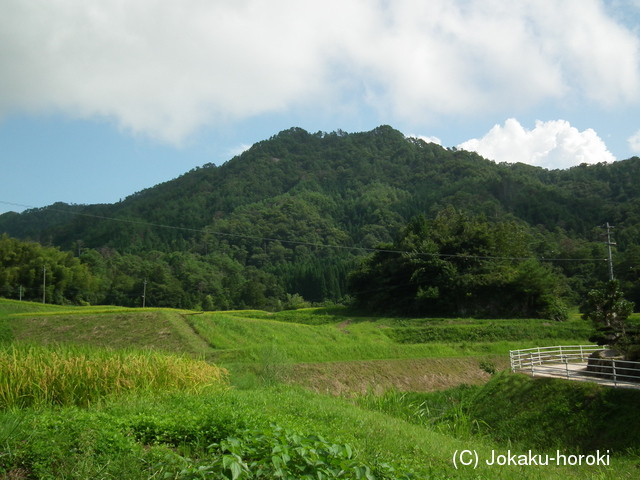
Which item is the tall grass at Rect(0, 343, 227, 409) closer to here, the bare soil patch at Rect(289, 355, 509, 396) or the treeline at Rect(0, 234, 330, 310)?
the bare soil patch at Rect(289, 355, 509, 396)

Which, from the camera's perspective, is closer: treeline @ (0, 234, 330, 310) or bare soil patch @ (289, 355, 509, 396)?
bare soil patch @ (289, 355, 509, 396)

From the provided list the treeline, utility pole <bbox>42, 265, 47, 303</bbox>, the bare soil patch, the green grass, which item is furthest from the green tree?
utility pole <bbox>42, 265, 47, 303</bbox>

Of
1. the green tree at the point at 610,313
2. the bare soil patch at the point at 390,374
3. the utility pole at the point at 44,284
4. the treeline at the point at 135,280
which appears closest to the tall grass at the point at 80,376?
the bare soil patch at the point at 390,374

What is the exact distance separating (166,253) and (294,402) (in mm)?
94293

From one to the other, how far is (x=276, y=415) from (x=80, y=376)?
4.39m

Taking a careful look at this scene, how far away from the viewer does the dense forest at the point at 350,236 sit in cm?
4991

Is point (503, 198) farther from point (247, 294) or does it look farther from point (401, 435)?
point (401, 435)

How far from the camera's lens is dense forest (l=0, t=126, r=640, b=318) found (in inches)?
1965

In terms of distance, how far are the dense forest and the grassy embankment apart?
41.0ft

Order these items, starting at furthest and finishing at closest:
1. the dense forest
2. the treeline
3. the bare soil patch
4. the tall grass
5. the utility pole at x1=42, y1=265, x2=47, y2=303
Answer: the treeline → the utility pole at x1=42, y1=265, x2=47, y2=303 → the dense forest → the bare soil patch → the tall grass

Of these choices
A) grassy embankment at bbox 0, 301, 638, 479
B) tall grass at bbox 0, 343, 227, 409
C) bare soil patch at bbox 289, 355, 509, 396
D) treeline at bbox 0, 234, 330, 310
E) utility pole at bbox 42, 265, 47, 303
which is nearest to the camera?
grassy embankment at bbox 0, 301, 638, 479

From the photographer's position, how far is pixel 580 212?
297 ft

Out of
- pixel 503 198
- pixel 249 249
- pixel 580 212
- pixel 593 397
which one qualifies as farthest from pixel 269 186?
pixel 593 397

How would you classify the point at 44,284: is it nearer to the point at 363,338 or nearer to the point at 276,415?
the point at 363,338
